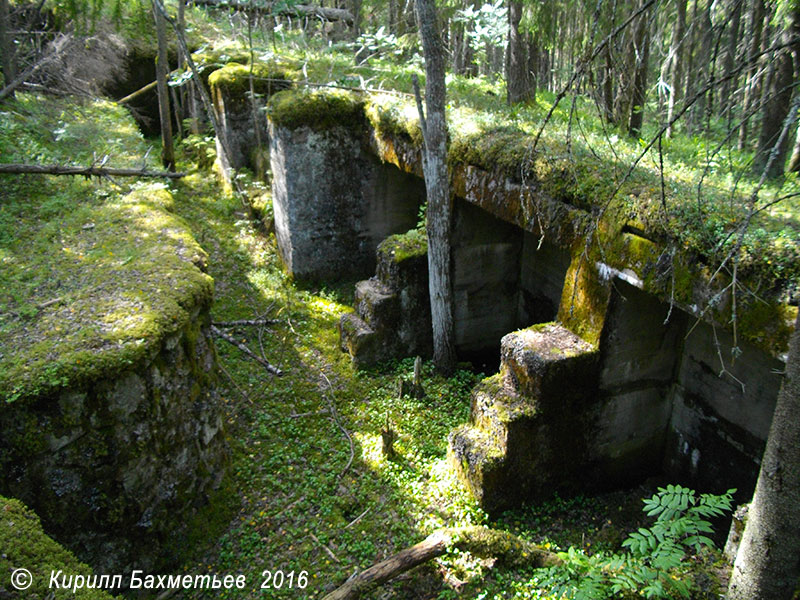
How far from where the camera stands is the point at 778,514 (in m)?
3.39

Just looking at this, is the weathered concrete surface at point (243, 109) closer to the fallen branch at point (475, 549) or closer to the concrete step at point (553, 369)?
the concrete step at point (553, 369)

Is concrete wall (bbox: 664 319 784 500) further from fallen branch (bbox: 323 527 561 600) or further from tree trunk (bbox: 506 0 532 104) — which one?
tree trunk (bbox: 506 0 532 104)

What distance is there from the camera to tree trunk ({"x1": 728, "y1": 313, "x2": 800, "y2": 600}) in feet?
10.5

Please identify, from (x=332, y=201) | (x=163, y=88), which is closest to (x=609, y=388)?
(x=332, y=201)

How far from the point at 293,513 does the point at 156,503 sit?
163 centimetres

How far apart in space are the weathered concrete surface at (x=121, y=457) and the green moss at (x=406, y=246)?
3.76 metres

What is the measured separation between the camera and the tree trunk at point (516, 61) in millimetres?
10586

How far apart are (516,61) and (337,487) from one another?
8678mm

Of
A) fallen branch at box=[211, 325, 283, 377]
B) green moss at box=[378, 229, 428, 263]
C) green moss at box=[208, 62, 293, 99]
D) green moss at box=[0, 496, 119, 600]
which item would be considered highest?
green moss at box=[208, 62, 293, 99]

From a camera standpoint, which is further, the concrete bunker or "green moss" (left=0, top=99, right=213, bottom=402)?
the concrete bunker

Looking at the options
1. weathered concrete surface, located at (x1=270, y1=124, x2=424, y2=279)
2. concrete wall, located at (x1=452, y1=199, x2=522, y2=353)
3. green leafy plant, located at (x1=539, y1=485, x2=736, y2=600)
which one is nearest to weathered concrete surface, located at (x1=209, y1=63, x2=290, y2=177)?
weathered concrete surface, located at (x1=270, y1=124, x2=424, y2=279)

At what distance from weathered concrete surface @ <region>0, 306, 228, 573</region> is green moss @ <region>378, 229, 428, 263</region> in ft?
12.3

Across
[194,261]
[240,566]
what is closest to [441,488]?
[240,566]

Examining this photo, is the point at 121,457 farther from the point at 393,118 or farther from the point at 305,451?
the point at 393,118
